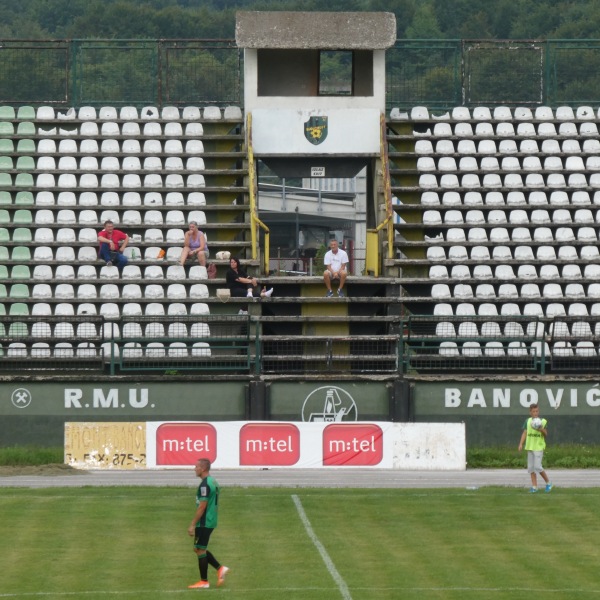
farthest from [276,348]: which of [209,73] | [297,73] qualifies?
[209,73]

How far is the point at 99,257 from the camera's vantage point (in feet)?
118

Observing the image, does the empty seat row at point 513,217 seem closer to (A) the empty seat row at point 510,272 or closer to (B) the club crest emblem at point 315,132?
(A) the empty seat row at point 510,272

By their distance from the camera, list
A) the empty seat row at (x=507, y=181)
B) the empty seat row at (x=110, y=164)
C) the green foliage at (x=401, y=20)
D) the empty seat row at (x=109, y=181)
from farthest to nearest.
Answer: the green foliage at (x=401, y=20), the empty seat row at (x=507, y=181), the empty seat row at (x=110, y=164), the empty seat row at (x=109, y=181)

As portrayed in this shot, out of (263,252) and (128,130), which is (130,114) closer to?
(128,130)

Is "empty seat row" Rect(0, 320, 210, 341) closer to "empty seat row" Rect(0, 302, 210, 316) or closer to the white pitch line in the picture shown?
"empty seat row" Rect(0, 302, 210, 316)

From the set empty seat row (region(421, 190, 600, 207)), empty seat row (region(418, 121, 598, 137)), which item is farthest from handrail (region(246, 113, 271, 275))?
empty seat row (region(418, 121, 598, 137))

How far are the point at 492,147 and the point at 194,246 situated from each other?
8352 millimetres

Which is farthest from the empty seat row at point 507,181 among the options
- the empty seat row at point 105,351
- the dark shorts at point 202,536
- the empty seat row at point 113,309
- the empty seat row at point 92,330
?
the dark shorts at point 202,536

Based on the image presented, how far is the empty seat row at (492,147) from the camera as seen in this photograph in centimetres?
3931

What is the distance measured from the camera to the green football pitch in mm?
19281

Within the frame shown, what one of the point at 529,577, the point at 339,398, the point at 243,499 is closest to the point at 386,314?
the point at 339,398

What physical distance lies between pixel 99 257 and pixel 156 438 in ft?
20.7

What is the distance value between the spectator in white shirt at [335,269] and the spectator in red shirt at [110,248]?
4620 mm

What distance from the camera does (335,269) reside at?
36.0m
